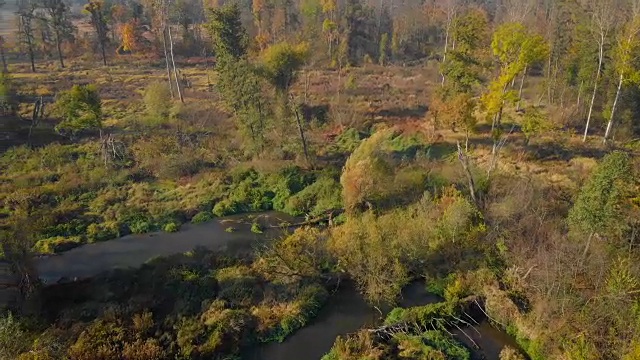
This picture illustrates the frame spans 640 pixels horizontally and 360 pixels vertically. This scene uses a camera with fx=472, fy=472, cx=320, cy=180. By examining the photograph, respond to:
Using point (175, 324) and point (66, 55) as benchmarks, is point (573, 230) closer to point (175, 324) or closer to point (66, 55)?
point (175, 324)

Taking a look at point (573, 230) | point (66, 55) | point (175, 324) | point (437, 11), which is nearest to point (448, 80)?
point (573, 230)

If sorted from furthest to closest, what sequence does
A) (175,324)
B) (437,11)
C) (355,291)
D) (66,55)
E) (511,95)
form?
(437,11) < (66,55) < (511,95) < (355,291) < (175,324)

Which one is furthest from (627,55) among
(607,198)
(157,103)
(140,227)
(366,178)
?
(157,103)

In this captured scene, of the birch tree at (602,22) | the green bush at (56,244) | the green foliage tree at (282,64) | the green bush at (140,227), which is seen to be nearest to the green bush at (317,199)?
the green bush at (140,227)

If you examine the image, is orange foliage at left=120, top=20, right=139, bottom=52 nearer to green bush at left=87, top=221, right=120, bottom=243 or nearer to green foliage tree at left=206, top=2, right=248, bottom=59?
green foliage tree at left=206, top=2, right=248, bottom=59

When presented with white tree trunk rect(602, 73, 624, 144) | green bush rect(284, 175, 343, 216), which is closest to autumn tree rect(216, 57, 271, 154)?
green bush rect(284, 175, 343, 216)

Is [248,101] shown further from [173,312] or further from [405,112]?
[173,312]
